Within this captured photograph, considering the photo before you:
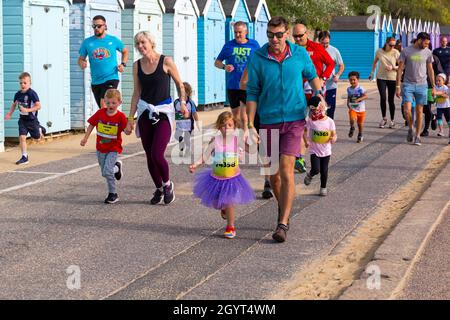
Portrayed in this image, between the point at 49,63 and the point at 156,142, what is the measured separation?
7.18 metres

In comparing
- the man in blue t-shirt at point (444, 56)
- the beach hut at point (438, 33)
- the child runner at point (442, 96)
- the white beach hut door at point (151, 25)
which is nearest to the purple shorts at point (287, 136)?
the child runner at point (442, 96)

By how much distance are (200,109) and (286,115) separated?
16241 millimetres

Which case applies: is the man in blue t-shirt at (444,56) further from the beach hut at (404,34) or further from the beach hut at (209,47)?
the beach hut at (404,34)

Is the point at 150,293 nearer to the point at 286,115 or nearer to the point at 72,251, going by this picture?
the point at 72,251

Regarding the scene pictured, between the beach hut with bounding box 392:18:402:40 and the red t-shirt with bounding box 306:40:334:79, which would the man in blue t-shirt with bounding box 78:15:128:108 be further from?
the beach hut with bounding box 392:18:402:40

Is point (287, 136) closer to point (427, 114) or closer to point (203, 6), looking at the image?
point (427, 114)

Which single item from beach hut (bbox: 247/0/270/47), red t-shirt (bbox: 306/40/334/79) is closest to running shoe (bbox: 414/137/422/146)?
red t-shirt (bbox: 306/40/334/79)

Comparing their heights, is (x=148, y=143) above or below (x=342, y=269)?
above

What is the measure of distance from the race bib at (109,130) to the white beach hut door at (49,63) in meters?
6.31

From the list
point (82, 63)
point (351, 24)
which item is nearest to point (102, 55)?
point (82, 63)

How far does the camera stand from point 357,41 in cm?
4534

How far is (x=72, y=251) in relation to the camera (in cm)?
795

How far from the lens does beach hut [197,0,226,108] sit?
79.4 ft
